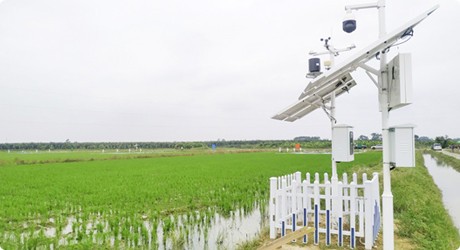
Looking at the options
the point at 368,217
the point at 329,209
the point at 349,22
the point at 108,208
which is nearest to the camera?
the point at 349,22

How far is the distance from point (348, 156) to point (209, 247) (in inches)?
133

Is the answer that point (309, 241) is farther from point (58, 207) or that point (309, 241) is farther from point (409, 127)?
point (58, 207)

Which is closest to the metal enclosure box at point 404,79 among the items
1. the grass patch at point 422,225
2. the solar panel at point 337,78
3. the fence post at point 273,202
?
the solar panel at point 337,78

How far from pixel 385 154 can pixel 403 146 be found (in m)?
0.29

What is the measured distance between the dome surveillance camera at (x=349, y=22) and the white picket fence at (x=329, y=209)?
108 inches

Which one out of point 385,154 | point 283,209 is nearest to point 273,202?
point 283,209

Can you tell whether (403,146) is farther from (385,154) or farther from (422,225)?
(422,225)

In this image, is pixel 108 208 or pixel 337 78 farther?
pixel 108 208

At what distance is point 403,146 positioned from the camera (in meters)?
4.89

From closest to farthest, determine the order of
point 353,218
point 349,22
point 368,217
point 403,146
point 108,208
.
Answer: point 403,146, point 349,22, point 368,217, point 353,218, point 108,208

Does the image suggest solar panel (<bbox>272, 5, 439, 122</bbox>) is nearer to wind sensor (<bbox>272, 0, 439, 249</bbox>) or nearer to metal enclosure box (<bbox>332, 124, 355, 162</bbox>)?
wind sensor (<bbox>272, 0, 439, 249</bbox>)

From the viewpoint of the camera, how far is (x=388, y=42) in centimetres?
479

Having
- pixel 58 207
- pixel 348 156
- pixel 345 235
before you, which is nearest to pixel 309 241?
pixel 345 235

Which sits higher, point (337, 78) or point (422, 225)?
point (337, 78)
